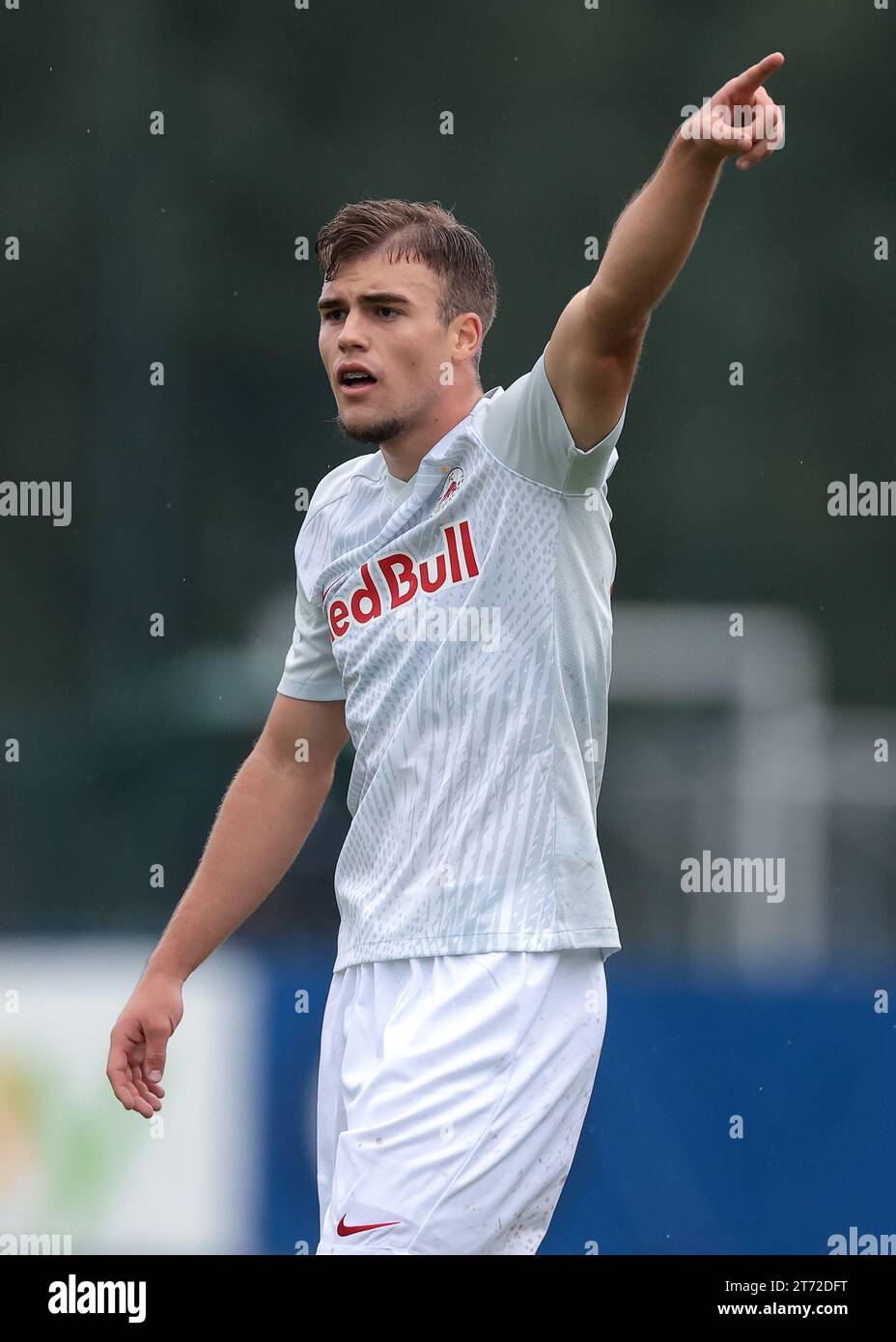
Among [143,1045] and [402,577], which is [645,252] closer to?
[402,577]

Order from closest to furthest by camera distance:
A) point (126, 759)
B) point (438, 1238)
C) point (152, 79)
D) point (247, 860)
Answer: point (438, 1238), point (247, 860), point (126, 759), point (152, 79)

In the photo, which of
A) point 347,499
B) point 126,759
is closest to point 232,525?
point 126,759

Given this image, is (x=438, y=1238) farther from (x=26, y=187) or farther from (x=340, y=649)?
(x=26, y=187)

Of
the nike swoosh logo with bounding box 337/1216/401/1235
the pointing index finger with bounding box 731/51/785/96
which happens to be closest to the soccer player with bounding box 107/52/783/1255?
the nike swoosh logo with bounding box 337/1216/401/1235

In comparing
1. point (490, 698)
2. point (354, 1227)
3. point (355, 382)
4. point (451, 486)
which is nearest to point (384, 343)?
point (355, 382)

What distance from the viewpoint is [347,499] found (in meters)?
2.76

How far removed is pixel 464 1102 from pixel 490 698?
1.66 ft

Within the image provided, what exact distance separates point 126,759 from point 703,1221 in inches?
91.4

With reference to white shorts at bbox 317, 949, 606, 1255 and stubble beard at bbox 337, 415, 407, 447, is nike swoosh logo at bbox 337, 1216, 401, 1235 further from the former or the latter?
stubble beard at bbox 337, 415, 407, 447

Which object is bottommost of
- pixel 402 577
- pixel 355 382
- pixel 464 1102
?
pixel 464 1102

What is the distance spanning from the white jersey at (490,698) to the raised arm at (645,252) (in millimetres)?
49

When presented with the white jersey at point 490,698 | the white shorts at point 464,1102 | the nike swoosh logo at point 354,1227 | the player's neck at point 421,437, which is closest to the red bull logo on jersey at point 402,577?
the white jersey at point 490,698

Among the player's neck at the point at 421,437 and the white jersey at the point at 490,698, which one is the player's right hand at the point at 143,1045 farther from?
the player's neck at the point at 421,437

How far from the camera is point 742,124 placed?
6.88ft
